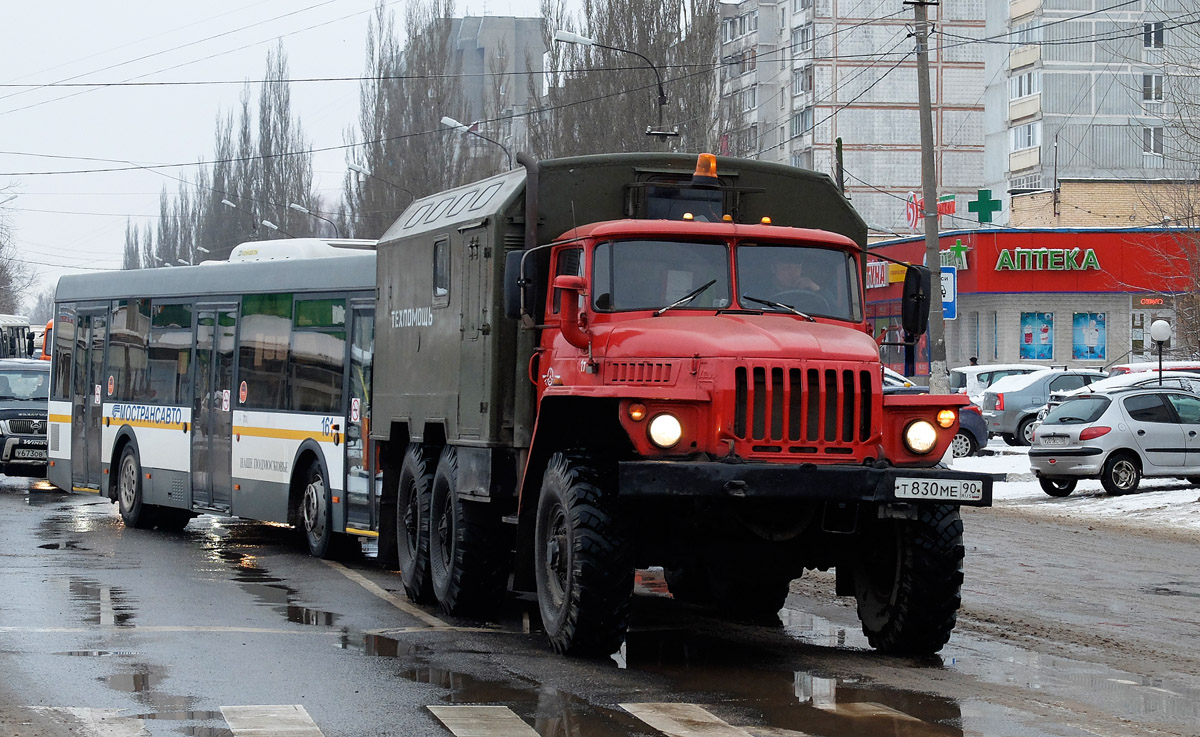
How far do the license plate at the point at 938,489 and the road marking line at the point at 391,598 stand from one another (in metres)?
3.61

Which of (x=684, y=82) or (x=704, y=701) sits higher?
(x=684, y=82)

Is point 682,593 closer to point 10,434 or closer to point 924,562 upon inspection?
point 924,562

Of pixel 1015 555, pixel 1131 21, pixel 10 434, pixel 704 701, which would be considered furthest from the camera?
pixel 1131 21

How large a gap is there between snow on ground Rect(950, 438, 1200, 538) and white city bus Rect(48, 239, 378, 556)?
7.95m

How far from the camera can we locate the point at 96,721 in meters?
8.20

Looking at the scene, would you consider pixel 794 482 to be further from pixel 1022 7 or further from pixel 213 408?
pixel 1022 7

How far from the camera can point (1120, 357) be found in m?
55.3

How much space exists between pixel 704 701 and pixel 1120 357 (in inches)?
1922

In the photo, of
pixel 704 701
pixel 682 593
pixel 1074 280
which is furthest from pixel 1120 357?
pixel 704 701

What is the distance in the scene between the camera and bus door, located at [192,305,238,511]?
62.9ft

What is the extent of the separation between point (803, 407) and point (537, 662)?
6.83 ft

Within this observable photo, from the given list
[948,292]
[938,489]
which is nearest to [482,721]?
[938,489]

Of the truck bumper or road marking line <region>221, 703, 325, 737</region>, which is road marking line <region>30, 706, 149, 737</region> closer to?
road marking line <region>221, 703, 325, 737</region>

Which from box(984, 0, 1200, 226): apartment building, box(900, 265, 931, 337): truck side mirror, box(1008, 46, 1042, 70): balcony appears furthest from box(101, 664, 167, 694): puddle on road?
box(1008, 46, 1042, 70): balcony
